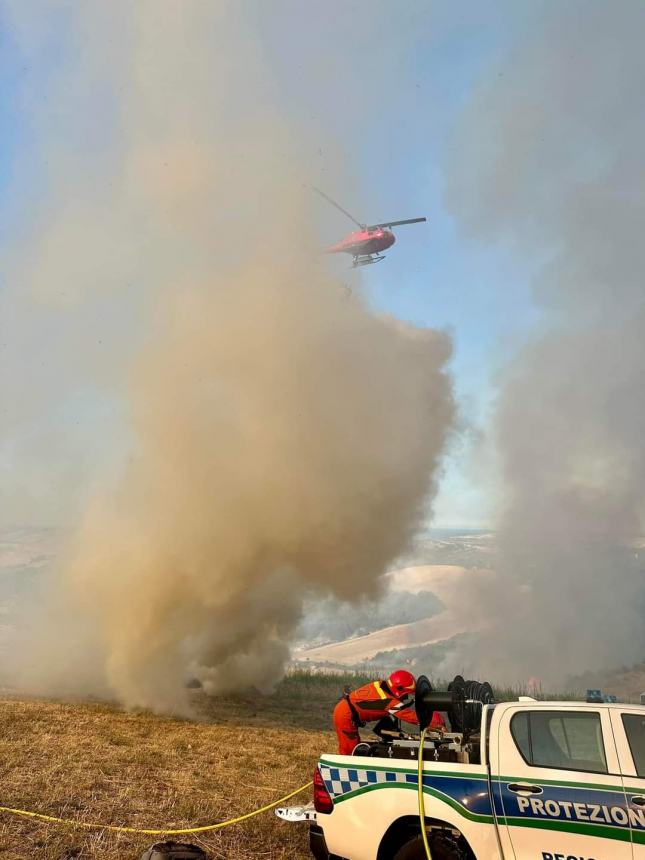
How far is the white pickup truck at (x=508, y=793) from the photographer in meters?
4.91

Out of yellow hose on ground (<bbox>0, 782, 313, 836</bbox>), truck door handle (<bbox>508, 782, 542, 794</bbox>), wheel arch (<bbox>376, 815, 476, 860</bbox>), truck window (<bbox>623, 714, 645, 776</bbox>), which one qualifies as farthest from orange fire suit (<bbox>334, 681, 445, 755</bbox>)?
truck window (<bbox>623, 714, 645, 776</bbox>)

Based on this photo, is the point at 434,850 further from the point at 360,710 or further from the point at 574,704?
the point at 360,710

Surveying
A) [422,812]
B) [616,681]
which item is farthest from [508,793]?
[616,681]

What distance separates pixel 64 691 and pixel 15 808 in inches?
535

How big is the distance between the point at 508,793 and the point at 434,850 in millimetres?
762

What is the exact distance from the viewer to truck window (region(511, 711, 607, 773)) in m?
5.22

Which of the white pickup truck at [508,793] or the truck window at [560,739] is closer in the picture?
the white pickup truck at [508,793]

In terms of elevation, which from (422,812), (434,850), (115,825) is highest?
(115,825)

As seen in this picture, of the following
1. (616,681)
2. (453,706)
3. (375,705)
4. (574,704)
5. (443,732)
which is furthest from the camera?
(616,681)

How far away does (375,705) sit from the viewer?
7465 mm

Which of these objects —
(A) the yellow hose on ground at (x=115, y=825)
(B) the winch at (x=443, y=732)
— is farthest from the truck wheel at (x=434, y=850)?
(A) the yellow hose on ground at (x=115, y=825)

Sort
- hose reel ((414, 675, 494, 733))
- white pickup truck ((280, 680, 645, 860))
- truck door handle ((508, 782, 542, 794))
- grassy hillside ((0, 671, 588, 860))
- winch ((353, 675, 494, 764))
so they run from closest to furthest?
white pickup truck ((280, 680, 645, 860))
truck door handle ((508, 782, 542, 794))
winch ((353, 675, 494, 764))
hose reel ((414, 675, 494, 733))
grassy hillside ((0, 671, 588, 860))

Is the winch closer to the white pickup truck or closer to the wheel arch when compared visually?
the white pickup truck

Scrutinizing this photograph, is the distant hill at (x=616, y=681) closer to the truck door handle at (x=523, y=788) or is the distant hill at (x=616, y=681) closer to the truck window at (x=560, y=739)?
the truck window at (x=560, y=739)
